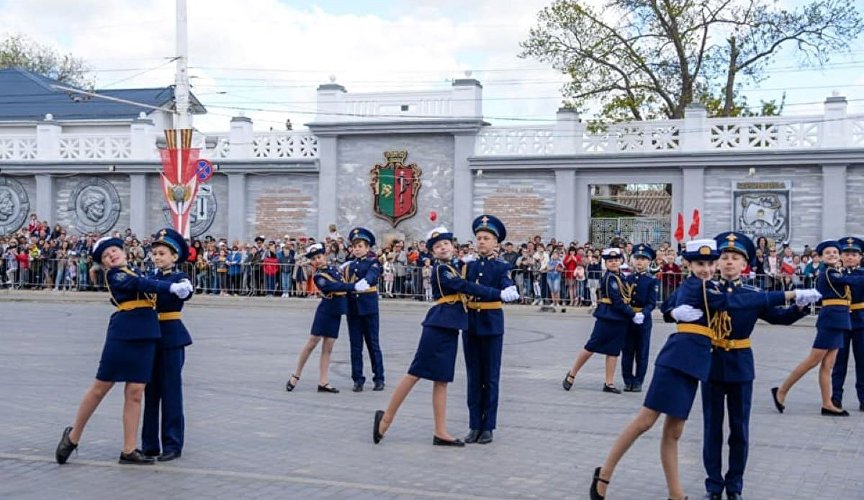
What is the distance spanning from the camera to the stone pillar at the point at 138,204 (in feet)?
120

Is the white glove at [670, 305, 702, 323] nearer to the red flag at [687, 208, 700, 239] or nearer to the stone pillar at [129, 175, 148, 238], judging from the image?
the red flag at [687, 208, 700, 239]

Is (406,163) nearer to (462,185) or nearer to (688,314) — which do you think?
(462,185)

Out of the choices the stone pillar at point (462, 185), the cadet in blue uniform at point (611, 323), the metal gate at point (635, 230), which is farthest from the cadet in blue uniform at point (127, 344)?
the stone pillar at point (462, 185)

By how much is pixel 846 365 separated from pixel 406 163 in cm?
2273

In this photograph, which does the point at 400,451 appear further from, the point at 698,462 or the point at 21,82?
the point at 21,82

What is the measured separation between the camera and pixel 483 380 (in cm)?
1032

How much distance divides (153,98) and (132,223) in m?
12.7

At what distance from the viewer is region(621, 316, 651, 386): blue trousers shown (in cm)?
1383

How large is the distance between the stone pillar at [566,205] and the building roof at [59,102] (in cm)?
1866

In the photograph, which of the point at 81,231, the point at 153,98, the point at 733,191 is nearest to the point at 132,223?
the point at 81,231

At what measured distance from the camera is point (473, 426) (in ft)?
33.6

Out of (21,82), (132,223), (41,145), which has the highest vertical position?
(21,82)

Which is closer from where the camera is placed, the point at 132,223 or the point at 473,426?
the point at 473,426

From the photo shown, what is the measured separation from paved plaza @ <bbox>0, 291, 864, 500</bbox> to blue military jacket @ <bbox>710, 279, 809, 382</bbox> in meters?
0.99
